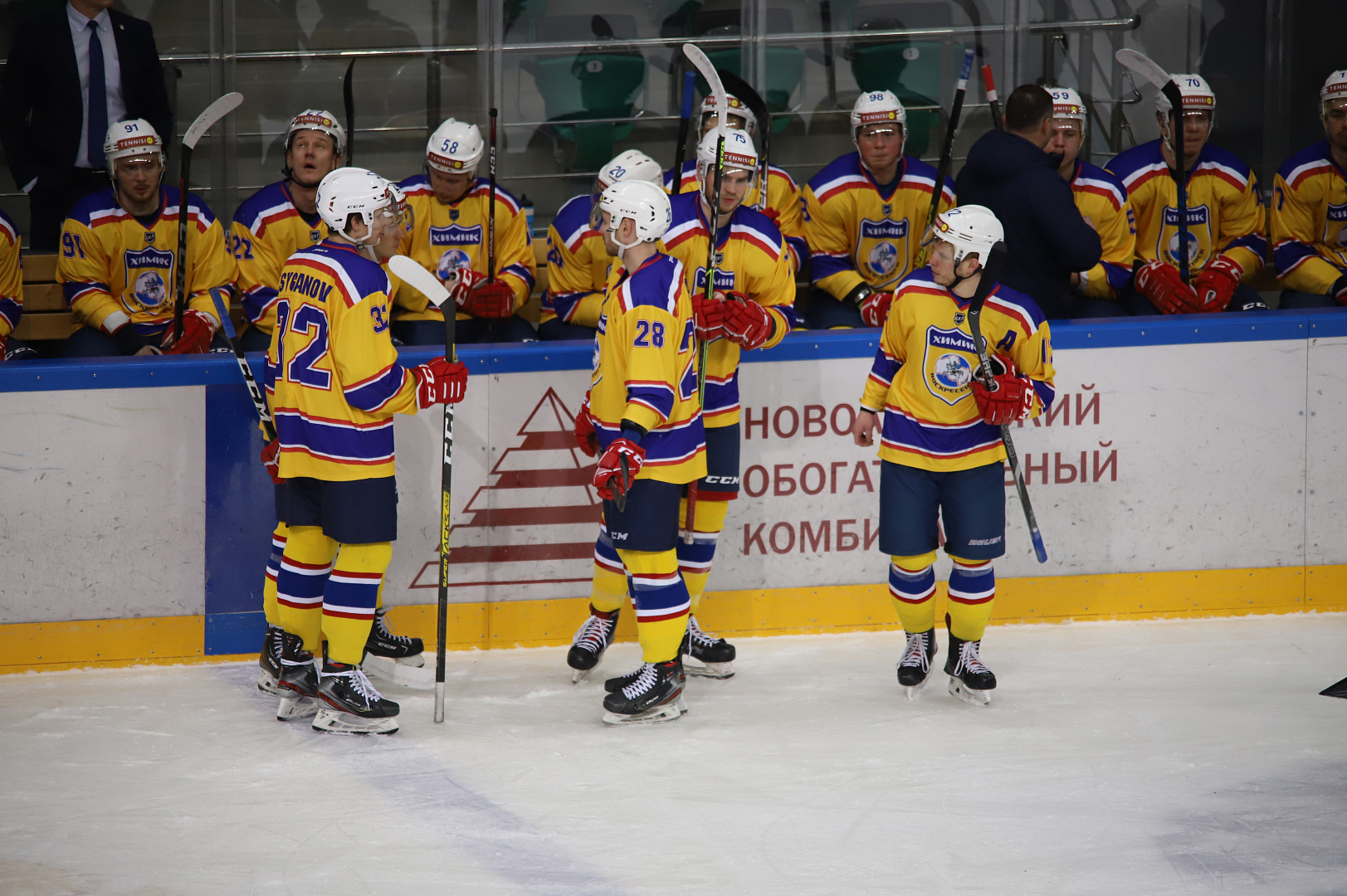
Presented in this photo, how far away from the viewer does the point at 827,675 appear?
414 centimetres

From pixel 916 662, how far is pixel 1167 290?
1881 mm

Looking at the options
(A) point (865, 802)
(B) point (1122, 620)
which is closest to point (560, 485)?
Answer: (A) point (865, 802)

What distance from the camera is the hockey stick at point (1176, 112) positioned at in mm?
5078

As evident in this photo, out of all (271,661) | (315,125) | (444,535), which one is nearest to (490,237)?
(315,125)

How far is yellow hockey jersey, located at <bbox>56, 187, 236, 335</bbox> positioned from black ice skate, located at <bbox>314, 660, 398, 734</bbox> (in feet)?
5.53

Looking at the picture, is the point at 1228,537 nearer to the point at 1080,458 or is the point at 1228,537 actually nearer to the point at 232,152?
the point at 1080,458

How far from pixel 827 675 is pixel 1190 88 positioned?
2.68m

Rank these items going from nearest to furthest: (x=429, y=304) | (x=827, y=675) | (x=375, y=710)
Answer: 1. (x=375, y=710)
2. (x=827, y=675)
3. (x=429, y=304)

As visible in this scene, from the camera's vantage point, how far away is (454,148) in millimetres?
4836

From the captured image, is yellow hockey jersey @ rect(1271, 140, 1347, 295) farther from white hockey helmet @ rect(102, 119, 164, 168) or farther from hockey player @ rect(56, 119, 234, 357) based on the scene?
white hockey helmet @ rect(102, 119, 164, 168)

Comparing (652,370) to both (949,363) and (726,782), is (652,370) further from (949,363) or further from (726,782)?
(726,782)

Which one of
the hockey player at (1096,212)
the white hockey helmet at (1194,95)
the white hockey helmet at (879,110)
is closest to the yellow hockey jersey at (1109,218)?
the hockey player at (1096,212)

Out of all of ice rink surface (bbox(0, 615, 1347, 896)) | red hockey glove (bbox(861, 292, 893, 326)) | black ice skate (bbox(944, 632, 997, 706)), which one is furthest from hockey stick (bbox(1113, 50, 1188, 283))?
black ice skate (bbox(944, 632, 997, 706))

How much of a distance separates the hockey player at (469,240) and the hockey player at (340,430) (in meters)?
1.26
